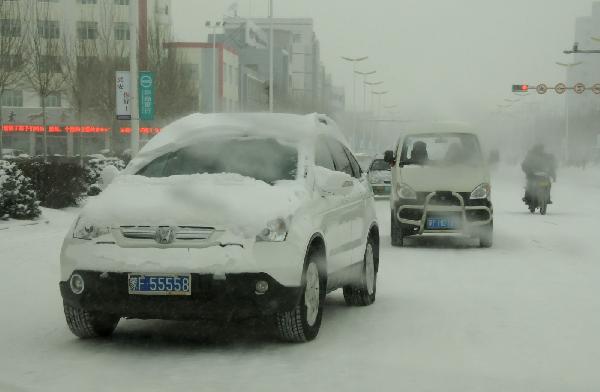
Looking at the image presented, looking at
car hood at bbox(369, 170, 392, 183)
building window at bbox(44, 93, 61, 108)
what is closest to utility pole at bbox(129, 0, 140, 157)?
car hood at bbox(369, 170, 392, 183)

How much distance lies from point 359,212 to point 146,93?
52.8 ft

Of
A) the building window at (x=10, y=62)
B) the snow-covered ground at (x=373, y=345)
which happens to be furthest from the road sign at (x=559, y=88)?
the snow-covered ground at (x=373, y=345)

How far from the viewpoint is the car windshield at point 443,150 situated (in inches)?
643

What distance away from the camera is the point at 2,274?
12.0m

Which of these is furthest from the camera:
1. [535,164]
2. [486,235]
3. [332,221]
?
[535,164]

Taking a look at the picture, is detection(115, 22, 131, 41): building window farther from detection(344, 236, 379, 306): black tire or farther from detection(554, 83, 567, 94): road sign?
detection(344, 236, 379, 306): black tire

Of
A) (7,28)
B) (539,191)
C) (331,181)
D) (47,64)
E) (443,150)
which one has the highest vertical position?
(7,28)

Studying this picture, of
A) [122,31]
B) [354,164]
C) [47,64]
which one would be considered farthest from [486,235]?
[122,31]

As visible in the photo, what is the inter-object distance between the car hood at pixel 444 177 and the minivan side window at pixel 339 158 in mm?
6286

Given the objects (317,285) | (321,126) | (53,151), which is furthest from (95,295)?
(53,151)

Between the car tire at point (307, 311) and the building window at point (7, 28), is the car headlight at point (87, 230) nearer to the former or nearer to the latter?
the car tire at point (307, 311)

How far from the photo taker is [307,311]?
757 centimetres

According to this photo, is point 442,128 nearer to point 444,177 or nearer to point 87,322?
point 444,177

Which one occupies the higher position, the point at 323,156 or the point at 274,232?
the point at 323,156
